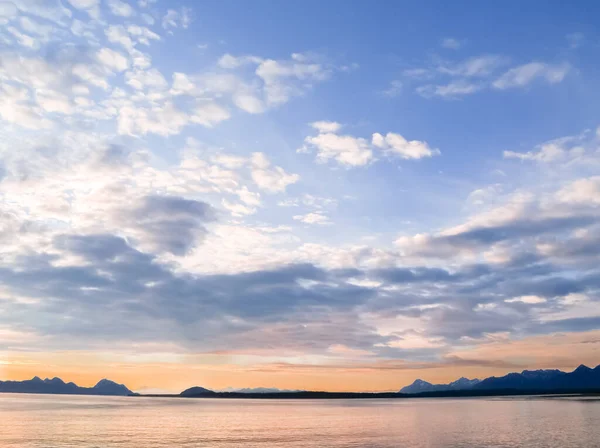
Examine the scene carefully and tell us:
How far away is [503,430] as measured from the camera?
105 metres

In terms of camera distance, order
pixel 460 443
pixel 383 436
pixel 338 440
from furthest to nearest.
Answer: pixel 383 436, pixel 338 440, pixel 460 443

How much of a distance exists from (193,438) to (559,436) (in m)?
66.0

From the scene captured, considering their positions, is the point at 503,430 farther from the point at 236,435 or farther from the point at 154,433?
the point at 154,433

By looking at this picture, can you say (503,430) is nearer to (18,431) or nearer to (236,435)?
(236,435)

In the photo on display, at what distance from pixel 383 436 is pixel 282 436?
63.7ft

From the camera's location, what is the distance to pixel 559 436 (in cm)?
8831

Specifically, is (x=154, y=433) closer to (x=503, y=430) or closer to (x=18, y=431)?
(x=18, y=431)

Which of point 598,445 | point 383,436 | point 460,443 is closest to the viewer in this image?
point 598,445

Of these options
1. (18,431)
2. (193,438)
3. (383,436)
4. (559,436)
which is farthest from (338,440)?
(18,431)

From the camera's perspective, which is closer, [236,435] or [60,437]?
[60,437]

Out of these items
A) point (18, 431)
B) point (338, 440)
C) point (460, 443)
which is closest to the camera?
point (460, 443)

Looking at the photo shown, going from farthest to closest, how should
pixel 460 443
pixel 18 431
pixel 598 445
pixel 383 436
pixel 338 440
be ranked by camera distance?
pixel 18 431, pixel 383 436, pixel 338 440, pixel 460 443, pixel 598 445

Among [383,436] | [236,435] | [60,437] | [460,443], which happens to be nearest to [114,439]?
[60,437]

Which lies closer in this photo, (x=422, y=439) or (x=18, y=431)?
(x=422, y=439)
